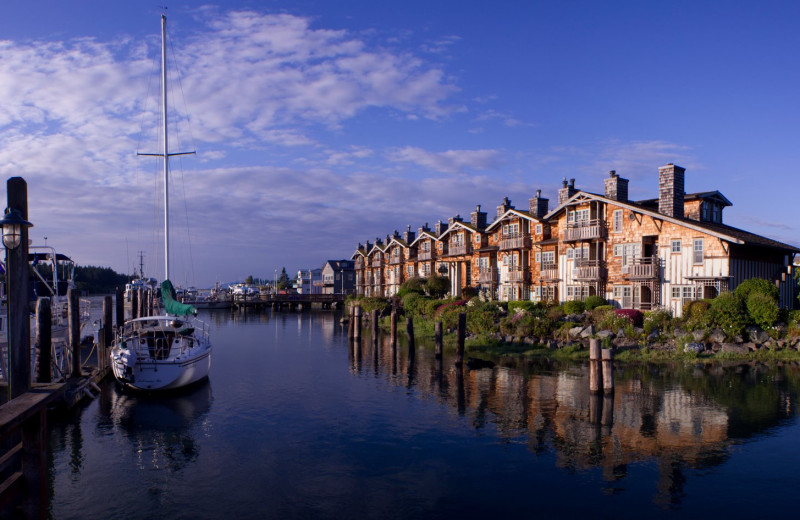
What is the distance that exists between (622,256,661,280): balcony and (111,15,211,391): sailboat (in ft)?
96.5

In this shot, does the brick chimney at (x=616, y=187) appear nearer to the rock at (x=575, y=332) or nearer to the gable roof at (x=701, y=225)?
the gable roof at (x=701, y=225)

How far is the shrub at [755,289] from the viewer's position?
32.6 m

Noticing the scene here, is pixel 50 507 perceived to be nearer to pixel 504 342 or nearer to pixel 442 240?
pixel 504 342

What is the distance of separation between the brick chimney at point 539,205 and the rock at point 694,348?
24607mm

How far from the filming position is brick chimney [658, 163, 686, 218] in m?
40.3

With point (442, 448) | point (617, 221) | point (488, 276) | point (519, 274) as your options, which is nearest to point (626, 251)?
point (617, 221)

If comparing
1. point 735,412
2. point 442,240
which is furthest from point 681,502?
point 442,240

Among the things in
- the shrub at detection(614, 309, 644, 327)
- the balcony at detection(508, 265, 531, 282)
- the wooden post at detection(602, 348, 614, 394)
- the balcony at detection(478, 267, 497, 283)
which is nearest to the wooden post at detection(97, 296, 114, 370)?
the wooden post at detection(602, 348, 614, 394)

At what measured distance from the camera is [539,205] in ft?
183

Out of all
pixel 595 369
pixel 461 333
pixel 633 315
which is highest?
pixel 633 315

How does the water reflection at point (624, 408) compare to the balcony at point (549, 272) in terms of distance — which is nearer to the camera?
the water reflection at point (624, 408)

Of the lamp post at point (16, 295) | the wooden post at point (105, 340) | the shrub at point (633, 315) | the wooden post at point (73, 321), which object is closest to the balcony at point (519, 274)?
the shrub at point (633, 315)

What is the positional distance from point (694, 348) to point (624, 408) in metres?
13.0

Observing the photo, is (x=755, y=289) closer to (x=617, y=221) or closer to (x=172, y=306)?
(x=617, y=221)
